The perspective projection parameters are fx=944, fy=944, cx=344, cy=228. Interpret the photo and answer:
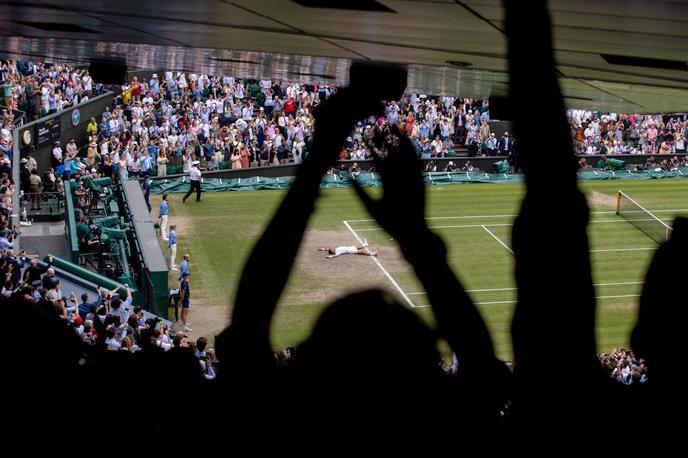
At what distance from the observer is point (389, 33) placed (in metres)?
5.48

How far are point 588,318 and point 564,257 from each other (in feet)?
0.39

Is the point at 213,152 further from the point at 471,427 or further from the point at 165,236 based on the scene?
the point at 471,427

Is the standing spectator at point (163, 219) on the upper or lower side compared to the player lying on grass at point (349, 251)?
upper

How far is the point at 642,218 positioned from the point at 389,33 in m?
32.3

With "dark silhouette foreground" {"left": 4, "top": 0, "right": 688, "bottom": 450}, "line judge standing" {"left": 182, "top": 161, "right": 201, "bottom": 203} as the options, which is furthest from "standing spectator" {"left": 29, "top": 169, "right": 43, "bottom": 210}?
"dark silhouette foreground" {"left": 4, "top": 0, "right": 688, "bottom": 450}

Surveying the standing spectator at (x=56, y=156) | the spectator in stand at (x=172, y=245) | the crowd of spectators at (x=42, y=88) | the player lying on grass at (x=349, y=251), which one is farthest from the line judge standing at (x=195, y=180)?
the player lying on grass at (x=349, y=251)

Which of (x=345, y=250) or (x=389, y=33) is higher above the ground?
(x=389, y=33)

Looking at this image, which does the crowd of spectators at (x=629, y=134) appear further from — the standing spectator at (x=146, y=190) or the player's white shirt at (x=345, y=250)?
the standing spectator at (x=146, y=190)

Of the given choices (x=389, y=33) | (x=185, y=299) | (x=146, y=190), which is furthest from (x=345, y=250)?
(x=389, y=33)

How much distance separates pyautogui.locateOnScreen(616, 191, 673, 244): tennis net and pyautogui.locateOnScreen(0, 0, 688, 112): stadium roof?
85.5ft

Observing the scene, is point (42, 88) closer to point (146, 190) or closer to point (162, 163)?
point (162, 163)

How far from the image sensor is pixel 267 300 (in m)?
2.13

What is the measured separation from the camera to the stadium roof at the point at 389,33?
4098 millimetres

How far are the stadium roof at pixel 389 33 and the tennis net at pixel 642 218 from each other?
2607cm
